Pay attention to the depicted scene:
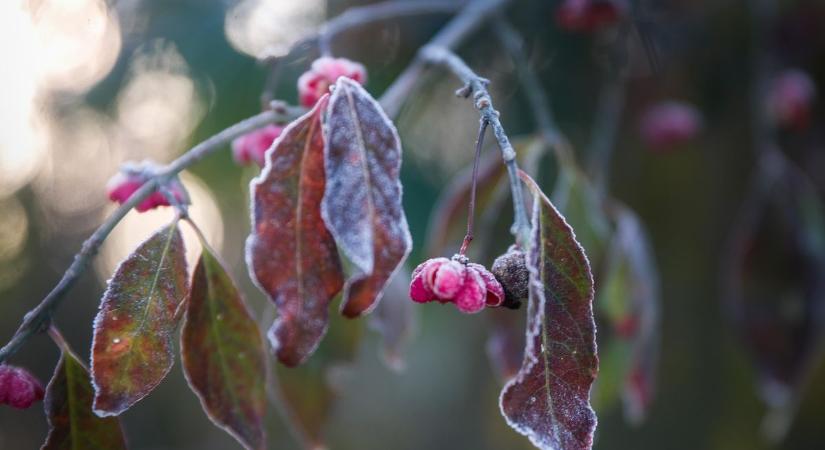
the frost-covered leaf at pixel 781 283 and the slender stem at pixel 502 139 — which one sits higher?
the slender stem at pixel 502 139

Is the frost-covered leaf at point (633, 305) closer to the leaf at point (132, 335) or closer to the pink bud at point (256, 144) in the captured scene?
the pink bud at point (256, 144)

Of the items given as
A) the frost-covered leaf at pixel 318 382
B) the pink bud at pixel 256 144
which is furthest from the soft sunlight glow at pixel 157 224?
the pink bud at pixel 256 144

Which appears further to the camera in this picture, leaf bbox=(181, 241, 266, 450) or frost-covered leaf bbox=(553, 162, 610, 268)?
frost-covered leaf bbox=(553, 162, 610, 268)

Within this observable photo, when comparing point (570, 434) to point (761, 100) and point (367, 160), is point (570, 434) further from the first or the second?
point (761, 100)

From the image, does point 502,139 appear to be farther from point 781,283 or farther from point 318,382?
point 781,283

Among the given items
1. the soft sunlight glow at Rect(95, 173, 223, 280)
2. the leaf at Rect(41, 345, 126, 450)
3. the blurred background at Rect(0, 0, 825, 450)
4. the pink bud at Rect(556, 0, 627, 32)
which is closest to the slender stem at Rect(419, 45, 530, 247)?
the leaf at Rect(41, 345, 126, 450)

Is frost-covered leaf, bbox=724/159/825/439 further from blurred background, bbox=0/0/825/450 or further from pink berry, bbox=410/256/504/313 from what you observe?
pink berry, bbox=410/256/504/313

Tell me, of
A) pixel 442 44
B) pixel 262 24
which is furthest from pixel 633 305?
pixel 262 24
